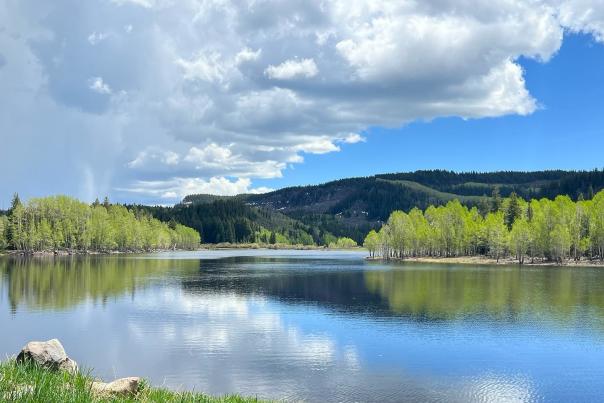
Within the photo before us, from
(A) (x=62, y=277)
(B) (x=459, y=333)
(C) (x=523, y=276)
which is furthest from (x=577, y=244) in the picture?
(A) (x=62, y=277)

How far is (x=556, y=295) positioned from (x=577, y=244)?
104m

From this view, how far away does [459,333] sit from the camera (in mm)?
56375

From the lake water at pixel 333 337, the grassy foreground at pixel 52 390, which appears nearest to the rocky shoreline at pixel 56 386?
the grassy foreground at pixel 52 390

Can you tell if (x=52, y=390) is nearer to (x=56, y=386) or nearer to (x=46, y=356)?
(x=56, y=386)

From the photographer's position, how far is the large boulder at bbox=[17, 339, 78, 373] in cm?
2591

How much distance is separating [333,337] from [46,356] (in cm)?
3281

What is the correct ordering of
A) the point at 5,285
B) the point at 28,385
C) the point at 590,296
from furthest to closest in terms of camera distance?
the point at 5,285 < the point at 590,296 < the point at 28,385

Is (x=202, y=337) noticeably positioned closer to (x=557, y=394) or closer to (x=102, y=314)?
(x=102, y=314)

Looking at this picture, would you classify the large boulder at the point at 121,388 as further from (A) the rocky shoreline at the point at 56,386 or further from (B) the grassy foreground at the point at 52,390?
(B) the grassy foreground at the point at 52,390

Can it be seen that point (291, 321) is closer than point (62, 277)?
Yes

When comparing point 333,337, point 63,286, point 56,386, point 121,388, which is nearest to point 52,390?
point 56,386

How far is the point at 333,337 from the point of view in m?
54.6

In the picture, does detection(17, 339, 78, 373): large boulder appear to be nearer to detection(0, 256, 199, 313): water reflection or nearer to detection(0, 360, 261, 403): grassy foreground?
Result: detection(0, 360, 261, 403): grassy foreground

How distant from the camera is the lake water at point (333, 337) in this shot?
38.0 metres
